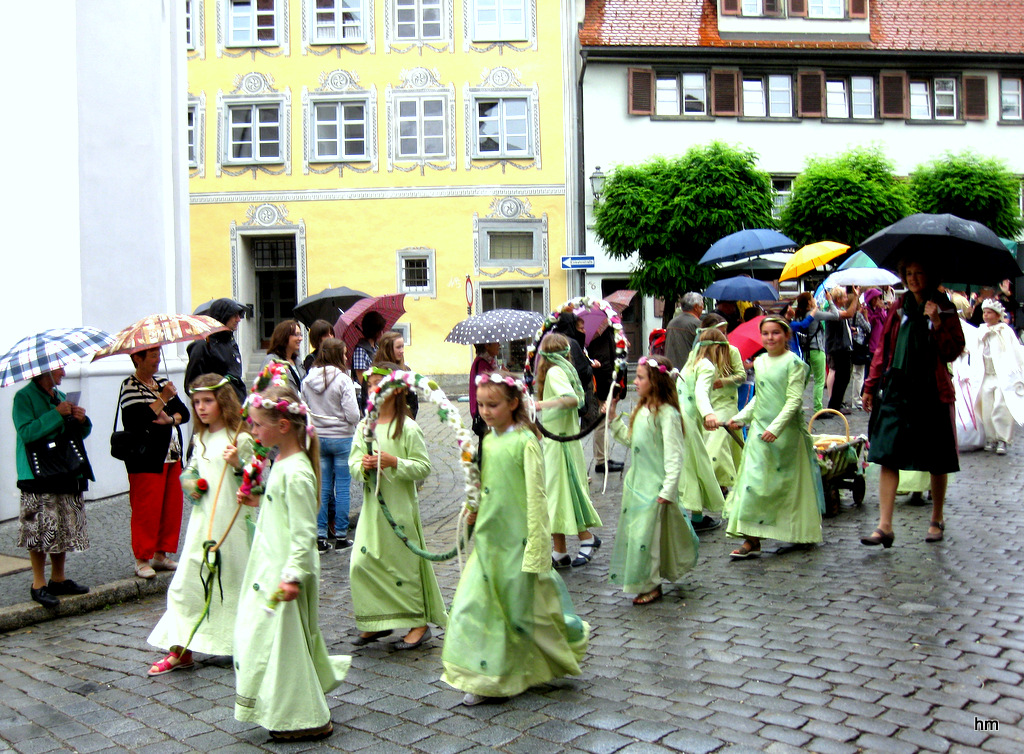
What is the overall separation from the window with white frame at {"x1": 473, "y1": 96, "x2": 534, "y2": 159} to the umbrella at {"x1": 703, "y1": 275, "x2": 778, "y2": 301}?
16.6 metres

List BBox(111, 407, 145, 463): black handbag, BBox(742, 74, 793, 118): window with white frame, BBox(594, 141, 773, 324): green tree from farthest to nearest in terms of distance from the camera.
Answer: BBox(742, 74, 793, 118): window with white frame
BBox(594, 141, 773, 324): green tree
BBox(111, 407, 145, 463): black handbag

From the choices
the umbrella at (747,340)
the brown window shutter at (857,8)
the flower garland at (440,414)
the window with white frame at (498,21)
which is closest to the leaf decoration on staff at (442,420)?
the flower garland at (440,414)

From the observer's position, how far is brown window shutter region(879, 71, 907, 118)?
103 feet

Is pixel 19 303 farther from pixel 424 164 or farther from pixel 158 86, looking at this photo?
pixel 424 164

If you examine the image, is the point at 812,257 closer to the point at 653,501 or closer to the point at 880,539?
the point at 880,539

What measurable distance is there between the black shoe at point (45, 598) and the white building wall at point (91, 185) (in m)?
3.71

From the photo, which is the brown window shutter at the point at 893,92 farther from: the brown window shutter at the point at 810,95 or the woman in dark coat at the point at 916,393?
the woman in dark coat at the point at 916,393

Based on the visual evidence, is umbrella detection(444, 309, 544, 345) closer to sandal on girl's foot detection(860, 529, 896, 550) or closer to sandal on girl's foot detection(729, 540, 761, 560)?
sandal on girl's foot detection(729, 540, 761, 560)

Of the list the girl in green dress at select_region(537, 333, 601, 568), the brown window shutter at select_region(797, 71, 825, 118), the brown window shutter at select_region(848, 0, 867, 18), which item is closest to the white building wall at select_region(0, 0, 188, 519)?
the girl in green dress at select_region(537, 333, 601, 568)

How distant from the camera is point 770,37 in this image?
3156 cm

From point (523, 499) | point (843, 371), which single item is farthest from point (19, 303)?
point (843, 371)

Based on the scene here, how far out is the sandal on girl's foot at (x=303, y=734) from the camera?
444cm

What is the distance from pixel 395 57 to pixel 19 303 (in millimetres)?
21366

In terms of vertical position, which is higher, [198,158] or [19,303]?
[198,158]
